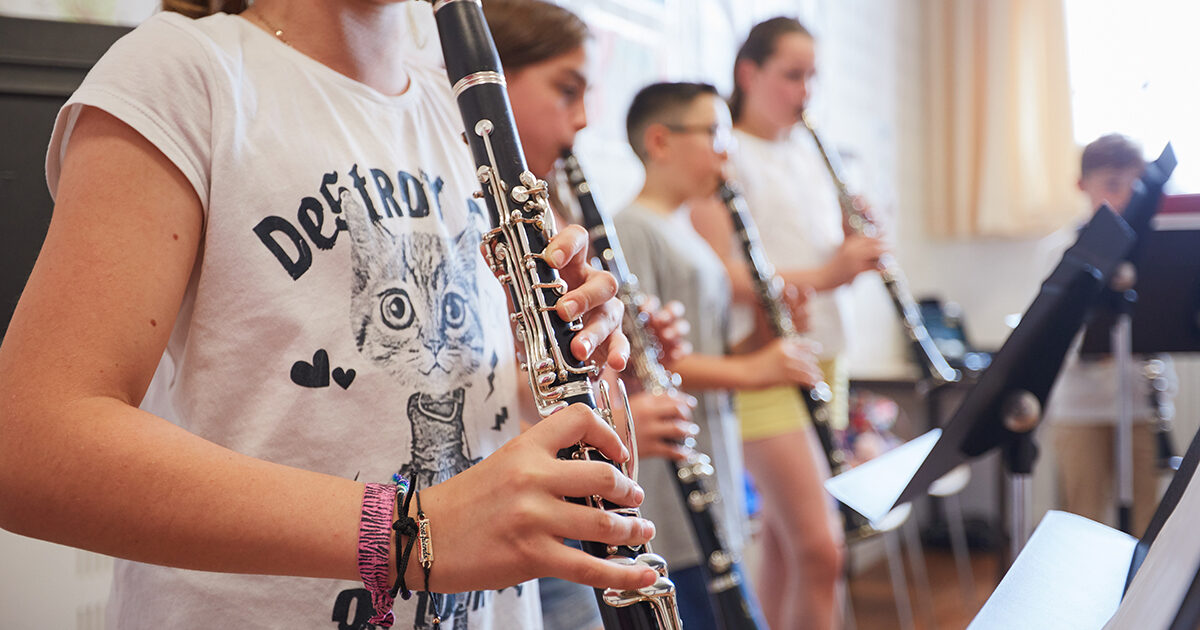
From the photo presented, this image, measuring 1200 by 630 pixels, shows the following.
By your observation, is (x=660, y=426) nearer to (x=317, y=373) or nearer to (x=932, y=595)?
(x=317, y=373)

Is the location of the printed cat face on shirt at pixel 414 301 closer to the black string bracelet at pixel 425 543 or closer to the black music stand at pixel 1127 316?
the black string bracelet at pixel 425 543

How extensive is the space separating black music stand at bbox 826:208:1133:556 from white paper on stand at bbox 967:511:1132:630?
0.21 m

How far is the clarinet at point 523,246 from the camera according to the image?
632 millimetres

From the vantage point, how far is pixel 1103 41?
159 inches

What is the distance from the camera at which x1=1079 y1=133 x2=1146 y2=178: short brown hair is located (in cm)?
263

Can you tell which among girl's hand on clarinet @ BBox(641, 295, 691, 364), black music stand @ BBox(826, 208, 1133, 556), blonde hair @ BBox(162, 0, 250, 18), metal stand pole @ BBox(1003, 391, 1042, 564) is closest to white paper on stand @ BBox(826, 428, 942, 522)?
black music stand @ BBox(826, 208, 1133, 556)

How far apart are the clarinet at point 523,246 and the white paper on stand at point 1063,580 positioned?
23cm

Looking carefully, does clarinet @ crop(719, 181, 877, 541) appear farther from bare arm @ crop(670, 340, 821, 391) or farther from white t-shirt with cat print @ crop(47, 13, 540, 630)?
white t-shirt with cat print @ crop(47, 13, 540, 630)

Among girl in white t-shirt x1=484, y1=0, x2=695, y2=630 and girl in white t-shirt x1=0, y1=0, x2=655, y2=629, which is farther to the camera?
girl in white t-shirt x1=484, y1=0, x2=695, y2=630

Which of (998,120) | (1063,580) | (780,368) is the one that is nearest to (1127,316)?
(780,368)

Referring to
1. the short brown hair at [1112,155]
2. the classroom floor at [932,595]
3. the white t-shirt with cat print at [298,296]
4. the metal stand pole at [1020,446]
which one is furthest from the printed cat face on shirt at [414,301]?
the classroom floor at [932,595]

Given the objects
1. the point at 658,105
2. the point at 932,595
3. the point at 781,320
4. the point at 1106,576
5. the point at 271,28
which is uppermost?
the point at 658,105

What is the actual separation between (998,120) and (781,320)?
2.92 m

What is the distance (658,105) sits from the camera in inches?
76.7
